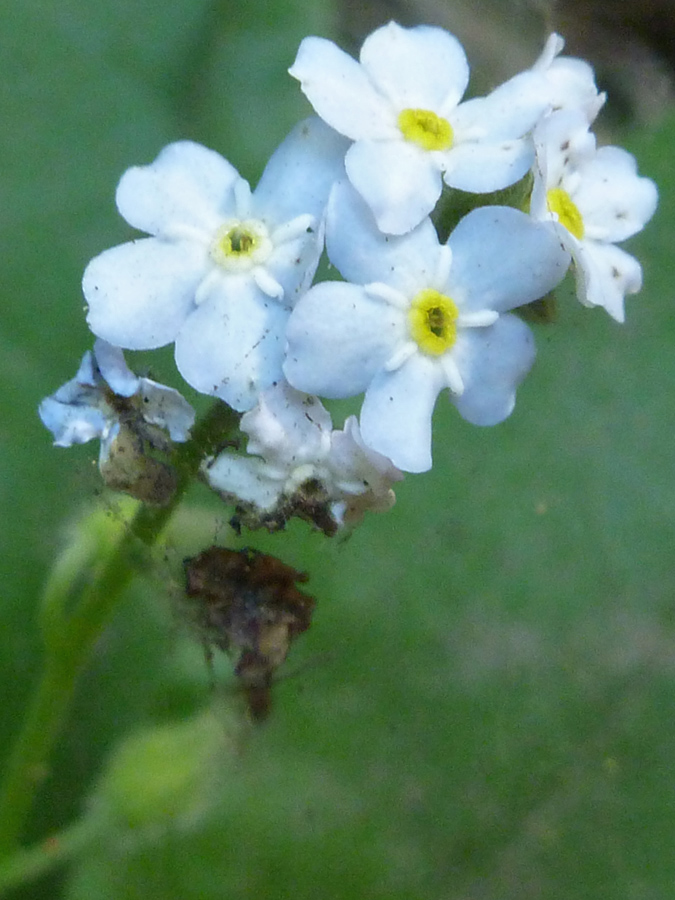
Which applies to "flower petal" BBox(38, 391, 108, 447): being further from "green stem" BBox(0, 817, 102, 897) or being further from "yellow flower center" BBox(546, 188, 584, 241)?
"green stem" BBox(0, 817, 102, 897)

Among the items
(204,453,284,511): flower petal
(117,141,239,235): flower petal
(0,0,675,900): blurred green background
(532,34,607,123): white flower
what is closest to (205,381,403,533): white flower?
(204,453,284,511): flower petal

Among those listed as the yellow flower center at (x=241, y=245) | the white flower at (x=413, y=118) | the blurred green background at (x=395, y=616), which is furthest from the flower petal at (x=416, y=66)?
the blurred green background at (x=395, y=616)

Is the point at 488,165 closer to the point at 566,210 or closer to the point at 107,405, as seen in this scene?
the point at 566,210

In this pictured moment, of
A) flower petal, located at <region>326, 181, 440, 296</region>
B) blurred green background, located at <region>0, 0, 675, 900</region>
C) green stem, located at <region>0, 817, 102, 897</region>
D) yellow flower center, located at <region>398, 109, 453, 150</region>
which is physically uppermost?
yellow flower center, located at <region>398, 109, 453, 150</region>

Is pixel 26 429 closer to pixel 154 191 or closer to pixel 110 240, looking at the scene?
pixel 110 240

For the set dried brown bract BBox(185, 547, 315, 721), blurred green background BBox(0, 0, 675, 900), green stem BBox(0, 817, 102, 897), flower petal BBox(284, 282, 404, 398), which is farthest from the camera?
blurred green background BBox(0, 0, 675, 900)

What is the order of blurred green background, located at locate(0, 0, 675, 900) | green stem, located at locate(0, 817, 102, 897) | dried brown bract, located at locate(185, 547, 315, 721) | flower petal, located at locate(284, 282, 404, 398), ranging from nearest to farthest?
flower petal, located at locate(284, 282, 404, 398) < dried brown bract, located at locate(185, 547, 315, 721) < green stem, located at locate(0, 817, 102, 897) < blurred green background, located at locate(0, 0, 675, 900)

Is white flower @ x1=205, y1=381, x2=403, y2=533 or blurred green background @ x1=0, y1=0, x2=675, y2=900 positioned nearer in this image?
white flower @ x1=205, y1=381, x2=403, y2=533

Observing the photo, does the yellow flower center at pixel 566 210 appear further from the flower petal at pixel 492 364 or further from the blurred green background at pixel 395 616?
the blurred green background at pixel 395 616
